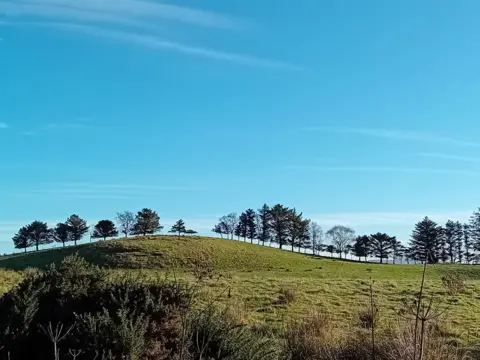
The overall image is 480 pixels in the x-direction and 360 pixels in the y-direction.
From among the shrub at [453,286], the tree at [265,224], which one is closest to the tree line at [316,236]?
the tree at [265,224]

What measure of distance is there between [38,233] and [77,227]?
954 centimetres

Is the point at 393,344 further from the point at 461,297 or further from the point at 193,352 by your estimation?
the point at 461,297

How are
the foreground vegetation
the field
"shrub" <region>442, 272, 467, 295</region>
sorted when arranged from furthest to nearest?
"shrub" <region>442, 272, 467, 295</region> < the field < the foreground vegetation

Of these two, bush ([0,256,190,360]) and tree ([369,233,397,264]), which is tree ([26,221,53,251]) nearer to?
tree ([369,233,397,264])

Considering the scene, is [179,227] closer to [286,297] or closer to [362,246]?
[362,246]

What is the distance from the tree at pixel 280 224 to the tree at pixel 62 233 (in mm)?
42738

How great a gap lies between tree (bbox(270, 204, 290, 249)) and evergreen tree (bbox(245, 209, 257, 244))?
760cm

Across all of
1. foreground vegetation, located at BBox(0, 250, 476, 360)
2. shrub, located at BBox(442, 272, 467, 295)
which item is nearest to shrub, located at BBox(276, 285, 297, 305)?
shrub, located at BBox(442, 272, 467, 295)

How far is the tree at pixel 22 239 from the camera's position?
109 m

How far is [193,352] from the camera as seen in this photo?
21.7 ft

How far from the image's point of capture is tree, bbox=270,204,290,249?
110188 millimetres

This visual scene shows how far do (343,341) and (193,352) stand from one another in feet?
13.3

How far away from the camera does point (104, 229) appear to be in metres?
106

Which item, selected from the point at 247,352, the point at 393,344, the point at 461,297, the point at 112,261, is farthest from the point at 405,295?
the point at 112,261
